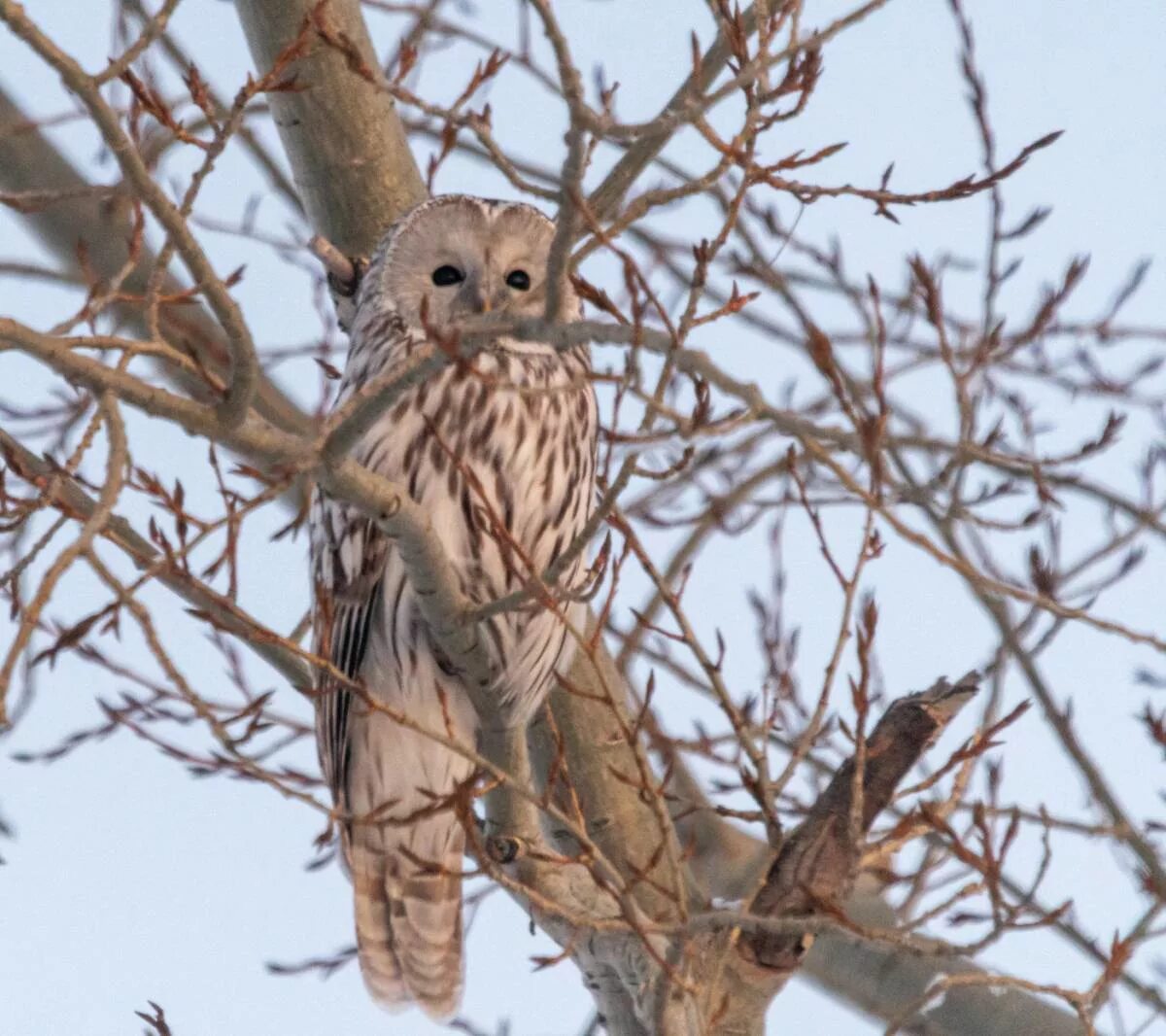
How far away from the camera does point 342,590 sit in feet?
12.6

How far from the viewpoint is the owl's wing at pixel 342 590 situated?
12.4ft

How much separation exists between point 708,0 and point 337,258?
1496mm

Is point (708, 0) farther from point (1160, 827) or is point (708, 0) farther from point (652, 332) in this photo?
→ point (1160, 827)

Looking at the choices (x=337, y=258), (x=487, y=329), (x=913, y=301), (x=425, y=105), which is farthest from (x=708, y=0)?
(x=913, y=301)

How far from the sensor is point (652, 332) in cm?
215

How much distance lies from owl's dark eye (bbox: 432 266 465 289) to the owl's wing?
60 centimetres

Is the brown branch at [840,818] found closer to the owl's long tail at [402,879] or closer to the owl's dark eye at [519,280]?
the owl's long tail at [402,879]

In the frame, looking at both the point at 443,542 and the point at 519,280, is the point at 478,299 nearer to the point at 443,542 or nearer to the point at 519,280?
the point at 519,280

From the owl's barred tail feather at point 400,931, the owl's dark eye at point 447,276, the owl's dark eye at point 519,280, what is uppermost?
the owl's dark eye at point 519,280

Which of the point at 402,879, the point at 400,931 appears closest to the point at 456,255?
the point at 402,879

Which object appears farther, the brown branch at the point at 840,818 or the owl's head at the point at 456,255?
the owl's head at the point at 456,255

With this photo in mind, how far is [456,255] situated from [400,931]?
1580mm

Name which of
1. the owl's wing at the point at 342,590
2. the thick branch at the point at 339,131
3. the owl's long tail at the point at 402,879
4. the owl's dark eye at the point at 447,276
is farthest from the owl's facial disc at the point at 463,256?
the owl's long tail at the point at 402,879

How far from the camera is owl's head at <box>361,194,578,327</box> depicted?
4.12 m
